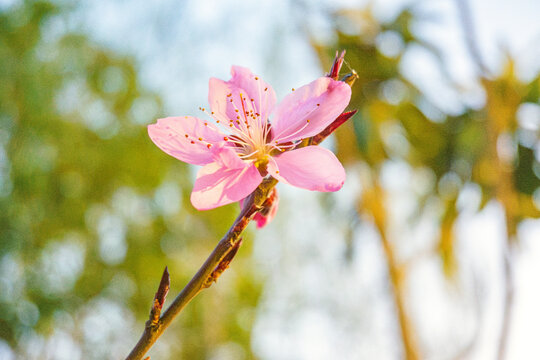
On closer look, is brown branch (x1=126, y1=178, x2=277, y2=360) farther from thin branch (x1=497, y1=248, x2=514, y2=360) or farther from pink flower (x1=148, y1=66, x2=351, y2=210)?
thin branch (x1=497, y1=248, x2=514, y2=360)

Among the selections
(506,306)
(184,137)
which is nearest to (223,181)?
(184,137)

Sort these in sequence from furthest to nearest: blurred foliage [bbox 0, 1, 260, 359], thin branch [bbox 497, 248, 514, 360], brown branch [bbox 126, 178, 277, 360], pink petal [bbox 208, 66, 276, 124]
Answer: blurred foliage [bbox 0, 1, 260, 359]
thin branch [bbox 497, 248, 514, 360]
pink petal [bbox 208, 66, 276, 124]
brown branch [bbox 126, 178, 277, 360]

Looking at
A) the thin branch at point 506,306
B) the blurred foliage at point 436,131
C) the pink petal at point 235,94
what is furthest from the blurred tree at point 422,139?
the pink petal at point 235,94

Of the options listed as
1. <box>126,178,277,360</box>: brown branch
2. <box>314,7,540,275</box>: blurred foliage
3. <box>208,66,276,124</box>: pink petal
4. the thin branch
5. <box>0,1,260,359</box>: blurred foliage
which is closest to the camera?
<box>126,178,277,360</box>: brown branch

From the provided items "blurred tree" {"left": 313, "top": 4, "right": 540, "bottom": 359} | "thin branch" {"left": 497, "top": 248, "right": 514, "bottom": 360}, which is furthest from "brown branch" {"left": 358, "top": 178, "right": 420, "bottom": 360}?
"thin branch" {"left": 497, "top": 248, "right": 514, "bottom": 360}

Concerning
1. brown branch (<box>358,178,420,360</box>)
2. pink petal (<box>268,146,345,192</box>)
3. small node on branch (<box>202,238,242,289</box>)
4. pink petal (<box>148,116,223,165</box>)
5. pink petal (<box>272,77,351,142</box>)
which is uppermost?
pink petal (<box>148,116,223,165</box>)

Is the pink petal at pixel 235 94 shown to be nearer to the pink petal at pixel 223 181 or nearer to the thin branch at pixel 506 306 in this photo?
the pink petal at pixel 223 181
